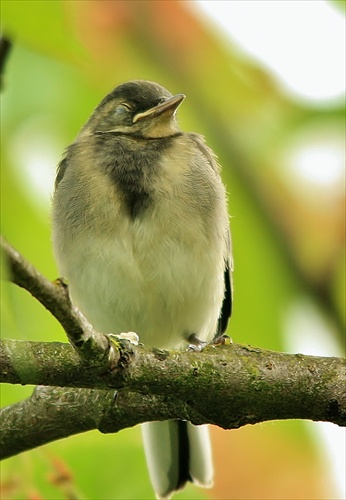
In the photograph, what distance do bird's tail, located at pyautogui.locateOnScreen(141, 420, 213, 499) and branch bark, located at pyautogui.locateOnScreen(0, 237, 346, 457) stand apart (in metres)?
1.38

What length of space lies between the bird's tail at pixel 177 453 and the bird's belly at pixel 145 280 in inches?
30.1

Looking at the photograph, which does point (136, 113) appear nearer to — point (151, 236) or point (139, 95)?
point (139, 95)

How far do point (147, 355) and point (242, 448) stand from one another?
0.89 metres

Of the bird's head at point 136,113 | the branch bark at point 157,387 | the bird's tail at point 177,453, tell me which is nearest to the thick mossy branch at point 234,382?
the branch bark at point 157,387

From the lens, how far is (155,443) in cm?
505

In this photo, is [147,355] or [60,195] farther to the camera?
[60,195]

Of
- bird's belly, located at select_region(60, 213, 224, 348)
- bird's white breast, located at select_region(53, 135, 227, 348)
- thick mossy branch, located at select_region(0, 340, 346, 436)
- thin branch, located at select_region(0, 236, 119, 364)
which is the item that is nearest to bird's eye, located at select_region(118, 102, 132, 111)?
bird's white breast, located at select_region(53, 135, 227, 348)

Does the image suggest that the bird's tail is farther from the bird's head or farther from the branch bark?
the bird's head

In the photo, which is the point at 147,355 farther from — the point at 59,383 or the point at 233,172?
the point at 233,172

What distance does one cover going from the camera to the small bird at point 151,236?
4.86 meters

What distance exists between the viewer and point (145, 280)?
5.03 m

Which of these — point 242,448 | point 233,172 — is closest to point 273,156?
point 233,172

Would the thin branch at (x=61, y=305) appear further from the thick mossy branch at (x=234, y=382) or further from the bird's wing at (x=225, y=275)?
the bird's wing at (x=225, y=275)

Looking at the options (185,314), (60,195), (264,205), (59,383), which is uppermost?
(60,195)
